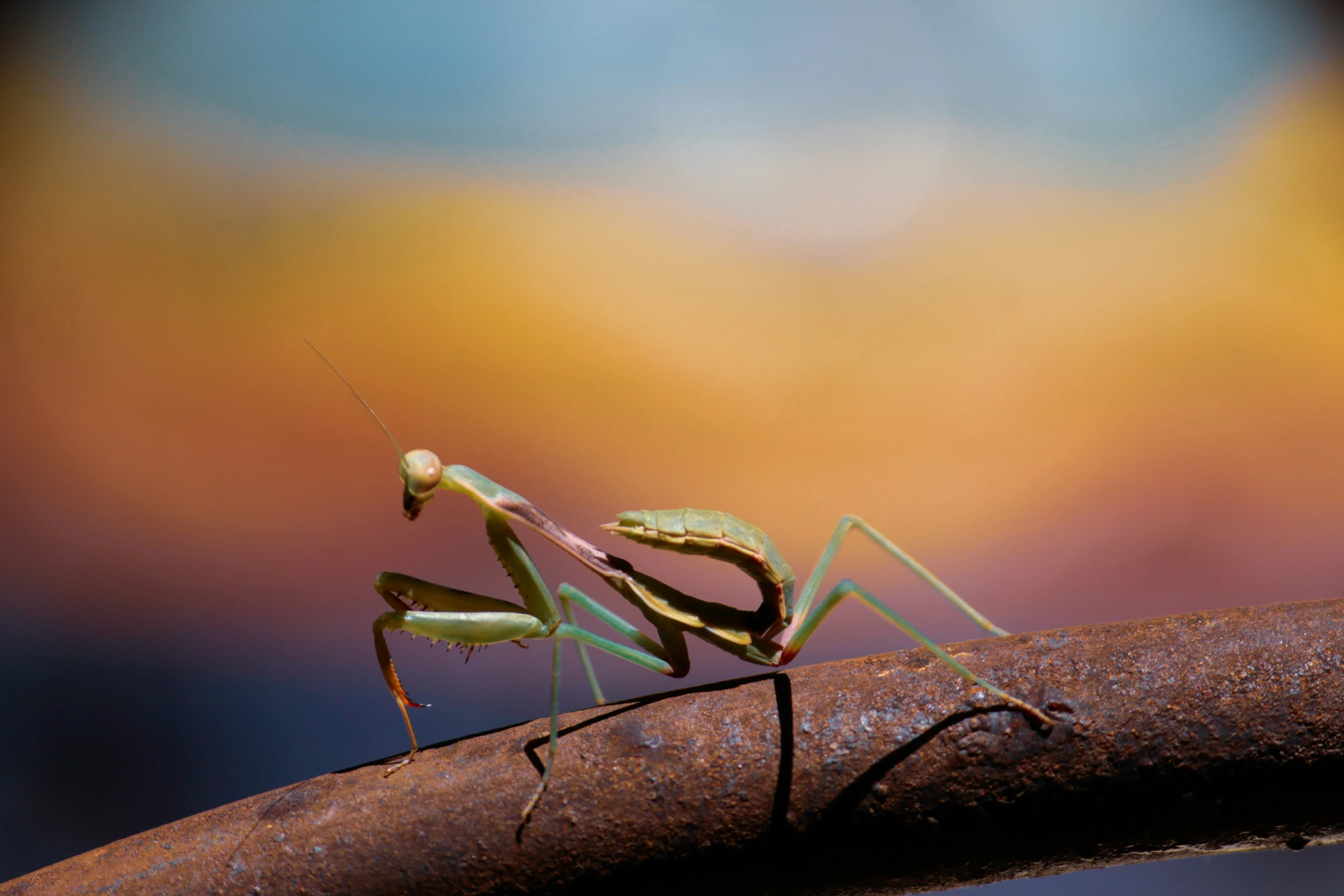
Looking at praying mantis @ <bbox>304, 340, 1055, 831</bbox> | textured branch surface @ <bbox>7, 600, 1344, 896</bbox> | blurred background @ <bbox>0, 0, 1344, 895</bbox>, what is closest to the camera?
textured branch surface @ <bbox>7, 600, 1344, 896</bbox>

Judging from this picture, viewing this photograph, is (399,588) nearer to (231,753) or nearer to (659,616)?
(659,616)

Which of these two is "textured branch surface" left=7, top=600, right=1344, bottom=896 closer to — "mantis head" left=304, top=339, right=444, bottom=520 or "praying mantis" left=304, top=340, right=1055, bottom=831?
"praying mantis" left=304, top=340, right=1055, bottom=831

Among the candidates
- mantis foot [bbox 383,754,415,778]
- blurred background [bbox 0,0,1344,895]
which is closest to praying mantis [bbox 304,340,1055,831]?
mantis foot [bbox 383,754,415,778]

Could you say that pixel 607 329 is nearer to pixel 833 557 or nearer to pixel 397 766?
pixel 833 557

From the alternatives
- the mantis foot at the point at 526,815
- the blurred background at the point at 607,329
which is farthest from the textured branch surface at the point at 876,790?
the blurred background at the point at 607,329

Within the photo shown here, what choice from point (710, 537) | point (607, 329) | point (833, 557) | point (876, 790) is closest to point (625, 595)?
point (710, 537)

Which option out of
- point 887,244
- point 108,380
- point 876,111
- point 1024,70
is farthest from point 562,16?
point 108,380
